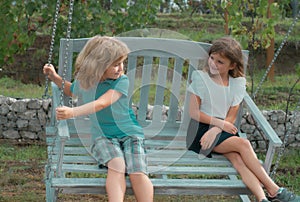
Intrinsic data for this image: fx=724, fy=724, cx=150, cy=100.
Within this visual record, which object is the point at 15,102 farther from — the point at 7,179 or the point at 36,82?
the point at 36,82

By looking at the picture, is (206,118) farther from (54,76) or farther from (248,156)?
(54,76)

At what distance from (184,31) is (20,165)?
4.78 meters

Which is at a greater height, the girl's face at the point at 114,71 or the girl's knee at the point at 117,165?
the girl's face at the point at 114,71

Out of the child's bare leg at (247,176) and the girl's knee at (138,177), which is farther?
the child's bare leg at (247,176)

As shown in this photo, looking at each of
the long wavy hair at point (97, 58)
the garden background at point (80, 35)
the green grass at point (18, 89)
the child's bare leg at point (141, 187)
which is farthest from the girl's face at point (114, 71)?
the green grass at point (18, 89)

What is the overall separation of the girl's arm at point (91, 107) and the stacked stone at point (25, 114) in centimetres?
244

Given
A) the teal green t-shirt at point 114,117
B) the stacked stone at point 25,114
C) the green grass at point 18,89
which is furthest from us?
the green grass at point 18,89

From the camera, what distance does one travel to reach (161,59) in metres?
4.47

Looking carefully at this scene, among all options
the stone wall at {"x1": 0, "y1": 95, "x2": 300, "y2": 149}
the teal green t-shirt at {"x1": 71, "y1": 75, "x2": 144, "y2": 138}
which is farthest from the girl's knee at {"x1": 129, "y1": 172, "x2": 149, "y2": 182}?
the stone wall at {"x1": 0, "y1": 95, "x2": 300, "y2": 149}

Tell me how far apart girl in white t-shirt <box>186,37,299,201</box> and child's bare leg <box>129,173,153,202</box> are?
56 centimetres

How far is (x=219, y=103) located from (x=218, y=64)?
0.22 meters

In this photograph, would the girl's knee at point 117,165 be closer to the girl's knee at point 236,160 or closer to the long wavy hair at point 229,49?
the girl's knee at point 236,160

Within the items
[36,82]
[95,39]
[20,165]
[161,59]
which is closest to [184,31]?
[36,82]

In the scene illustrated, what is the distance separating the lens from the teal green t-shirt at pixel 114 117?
3.81 meters
